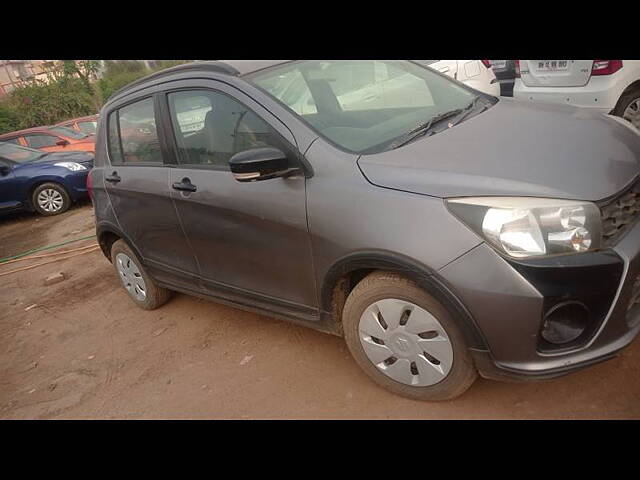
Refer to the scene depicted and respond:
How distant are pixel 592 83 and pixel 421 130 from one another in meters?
3.18

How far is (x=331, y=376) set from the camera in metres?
2.84

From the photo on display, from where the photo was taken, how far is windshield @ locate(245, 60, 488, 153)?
262 cm

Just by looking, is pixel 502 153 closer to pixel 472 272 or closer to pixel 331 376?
pixel 472 272

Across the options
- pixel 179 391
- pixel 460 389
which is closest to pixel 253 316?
pixel 179 391

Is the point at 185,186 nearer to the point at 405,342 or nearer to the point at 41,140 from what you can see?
the point at 405,342

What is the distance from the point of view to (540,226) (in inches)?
77.4

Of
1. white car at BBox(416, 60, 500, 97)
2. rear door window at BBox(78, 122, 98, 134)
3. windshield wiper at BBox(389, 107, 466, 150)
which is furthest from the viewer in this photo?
rear door window at BBox(78, 122, 98, 134)

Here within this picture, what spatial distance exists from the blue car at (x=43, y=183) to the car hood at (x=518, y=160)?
7.84 metres

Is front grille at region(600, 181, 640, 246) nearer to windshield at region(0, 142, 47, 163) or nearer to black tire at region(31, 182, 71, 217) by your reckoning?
black tire at region(31, 182, 71, 217)

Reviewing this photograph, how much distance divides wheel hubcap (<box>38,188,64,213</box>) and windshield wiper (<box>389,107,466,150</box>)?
803 cm

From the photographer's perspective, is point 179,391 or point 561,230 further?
point 179,391

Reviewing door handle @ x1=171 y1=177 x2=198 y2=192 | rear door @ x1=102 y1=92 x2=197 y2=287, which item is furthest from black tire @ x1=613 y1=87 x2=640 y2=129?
rear door @ x1=102 y1=92 x2=197 y2=287

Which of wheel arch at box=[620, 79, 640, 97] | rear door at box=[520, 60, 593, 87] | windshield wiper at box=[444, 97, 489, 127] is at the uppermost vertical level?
windshield wiper at box=[444, 97, 489, 127]

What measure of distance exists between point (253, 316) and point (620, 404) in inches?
95.4
